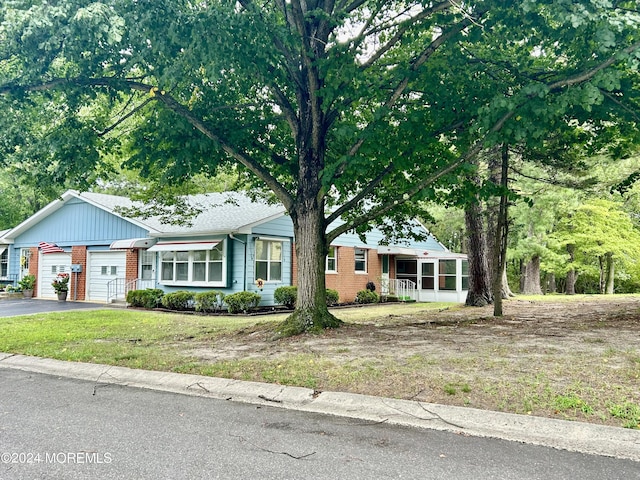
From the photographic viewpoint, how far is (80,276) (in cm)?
2245

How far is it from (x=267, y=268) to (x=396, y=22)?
10545 millimetres

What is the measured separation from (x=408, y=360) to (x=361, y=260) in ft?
53.7

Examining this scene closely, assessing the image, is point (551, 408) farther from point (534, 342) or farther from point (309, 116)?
point (309, 116)

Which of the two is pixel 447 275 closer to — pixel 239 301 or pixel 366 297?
pixel 366 297

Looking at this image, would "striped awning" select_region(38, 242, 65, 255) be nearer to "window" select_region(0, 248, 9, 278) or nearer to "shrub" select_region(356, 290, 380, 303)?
"window" select_region(0, 248, 9, 278)

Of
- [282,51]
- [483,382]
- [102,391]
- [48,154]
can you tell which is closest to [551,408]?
[483,382]

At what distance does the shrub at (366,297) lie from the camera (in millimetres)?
21797

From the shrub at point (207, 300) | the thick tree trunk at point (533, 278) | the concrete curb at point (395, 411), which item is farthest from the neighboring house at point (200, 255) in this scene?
the concrete curb at point (395, 411)

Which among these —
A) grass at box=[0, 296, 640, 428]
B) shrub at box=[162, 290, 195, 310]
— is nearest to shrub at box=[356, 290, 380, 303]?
shrub at box=[162, 290, 195, 310]

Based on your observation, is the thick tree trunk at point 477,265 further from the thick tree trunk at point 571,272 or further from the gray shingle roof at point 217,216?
the thick tree trunk at point 571,272

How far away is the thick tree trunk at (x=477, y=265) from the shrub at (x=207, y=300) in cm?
881

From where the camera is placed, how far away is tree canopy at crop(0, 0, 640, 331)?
7605mm

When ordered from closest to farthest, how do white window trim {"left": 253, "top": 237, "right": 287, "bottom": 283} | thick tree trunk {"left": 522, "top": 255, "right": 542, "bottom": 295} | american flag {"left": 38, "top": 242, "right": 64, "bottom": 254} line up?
white window trim {"left": 253, "top": 237, "right": 287, "bottom": 283} → american flag {"left": 38, "top": 242, "right": 64, "bottom": 254} → thick tree trunk {"left": 522, "top": 255, "right": 542, "bottom": 295}

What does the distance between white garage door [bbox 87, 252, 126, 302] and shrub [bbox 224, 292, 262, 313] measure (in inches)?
272
